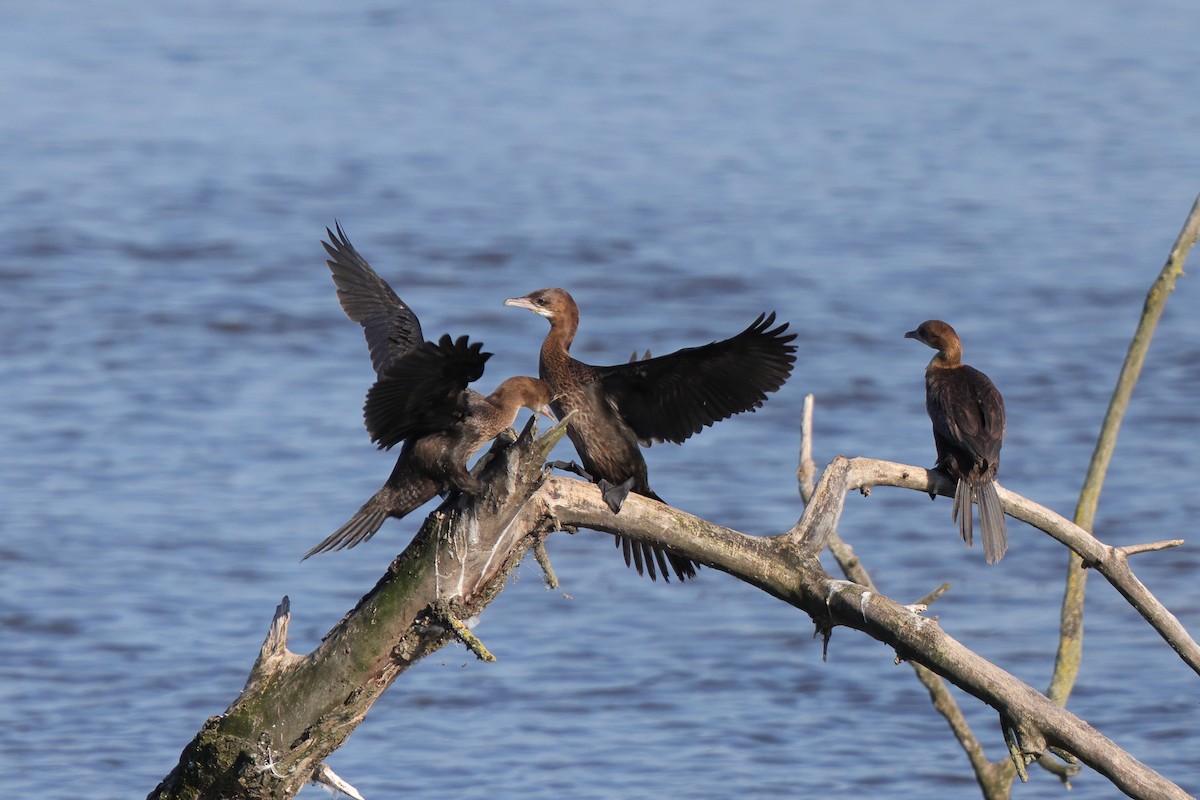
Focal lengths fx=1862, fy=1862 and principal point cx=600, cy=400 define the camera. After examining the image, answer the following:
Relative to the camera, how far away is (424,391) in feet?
14.7

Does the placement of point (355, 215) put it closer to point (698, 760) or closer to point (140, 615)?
point (140, 615)

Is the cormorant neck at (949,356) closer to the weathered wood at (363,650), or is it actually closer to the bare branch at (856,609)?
the bare branch at (856,609)

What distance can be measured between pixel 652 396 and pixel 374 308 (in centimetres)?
136

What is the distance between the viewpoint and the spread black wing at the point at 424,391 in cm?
430

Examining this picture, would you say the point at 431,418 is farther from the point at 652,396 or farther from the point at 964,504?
the point at 964,504

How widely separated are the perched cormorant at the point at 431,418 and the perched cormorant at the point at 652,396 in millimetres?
174

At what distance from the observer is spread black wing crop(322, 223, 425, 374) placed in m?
5.80

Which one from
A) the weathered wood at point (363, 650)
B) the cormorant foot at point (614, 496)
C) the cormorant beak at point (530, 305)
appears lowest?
the weathered wood at point (363, 650)

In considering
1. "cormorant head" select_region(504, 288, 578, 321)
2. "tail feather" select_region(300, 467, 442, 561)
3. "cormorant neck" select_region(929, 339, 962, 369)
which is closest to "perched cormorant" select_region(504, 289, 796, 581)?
"cormorant head" select_region(504, 288, 578, 321)

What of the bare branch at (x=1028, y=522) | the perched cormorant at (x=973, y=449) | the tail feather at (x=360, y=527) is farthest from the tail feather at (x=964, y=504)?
the tail feather at (x=360, y=527)

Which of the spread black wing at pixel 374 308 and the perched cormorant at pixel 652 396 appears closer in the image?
the perched cormorant at pixel 652 396

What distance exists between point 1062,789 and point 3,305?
8001 mm

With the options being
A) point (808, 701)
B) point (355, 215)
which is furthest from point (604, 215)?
point (808, 701)

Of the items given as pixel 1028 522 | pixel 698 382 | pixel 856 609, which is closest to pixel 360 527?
pixel 698 382
